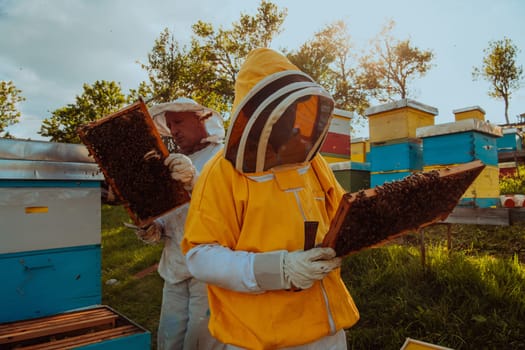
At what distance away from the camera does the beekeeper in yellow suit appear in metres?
1.23

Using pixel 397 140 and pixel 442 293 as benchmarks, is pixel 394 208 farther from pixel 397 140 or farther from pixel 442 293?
pixel 397 140

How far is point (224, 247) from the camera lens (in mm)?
1287

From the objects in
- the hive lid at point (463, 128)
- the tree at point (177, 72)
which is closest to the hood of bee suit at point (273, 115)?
the hive lid at point (463, 128)

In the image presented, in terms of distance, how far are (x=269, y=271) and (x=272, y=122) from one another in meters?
0.53

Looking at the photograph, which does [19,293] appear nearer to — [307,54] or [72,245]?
[72,245]

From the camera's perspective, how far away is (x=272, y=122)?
4.35 feet

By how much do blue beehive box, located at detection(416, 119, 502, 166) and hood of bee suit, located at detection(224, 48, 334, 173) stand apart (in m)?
3.15

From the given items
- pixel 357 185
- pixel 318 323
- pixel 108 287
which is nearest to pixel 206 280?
pixel 318 323

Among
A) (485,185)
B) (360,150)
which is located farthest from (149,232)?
(360,150)

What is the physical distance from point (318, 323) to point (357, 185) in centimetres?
477

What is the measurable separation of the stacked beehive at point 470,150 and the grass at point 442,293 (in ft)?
2.20

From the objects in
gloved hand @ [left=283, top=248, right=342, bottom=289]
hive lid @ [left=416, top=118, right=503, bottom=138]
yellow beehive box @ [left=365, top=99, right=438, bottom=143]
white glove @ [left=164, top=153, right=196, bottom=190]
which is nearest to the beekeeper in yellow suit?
gloved hand @ [left=283, top=248, right=342, bottom=289]

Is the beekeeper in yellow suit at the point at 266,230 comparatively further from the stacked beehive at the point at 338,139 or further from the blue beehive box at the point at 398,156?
the stacked beehive at the point at 338,139

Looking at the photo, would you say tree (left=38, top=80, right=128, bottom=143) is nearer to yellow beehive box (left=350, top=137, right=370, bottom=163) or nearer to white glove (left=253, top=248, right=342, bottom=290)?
yellow beehive box (left=350, top=137, right=370, bottom=163)
